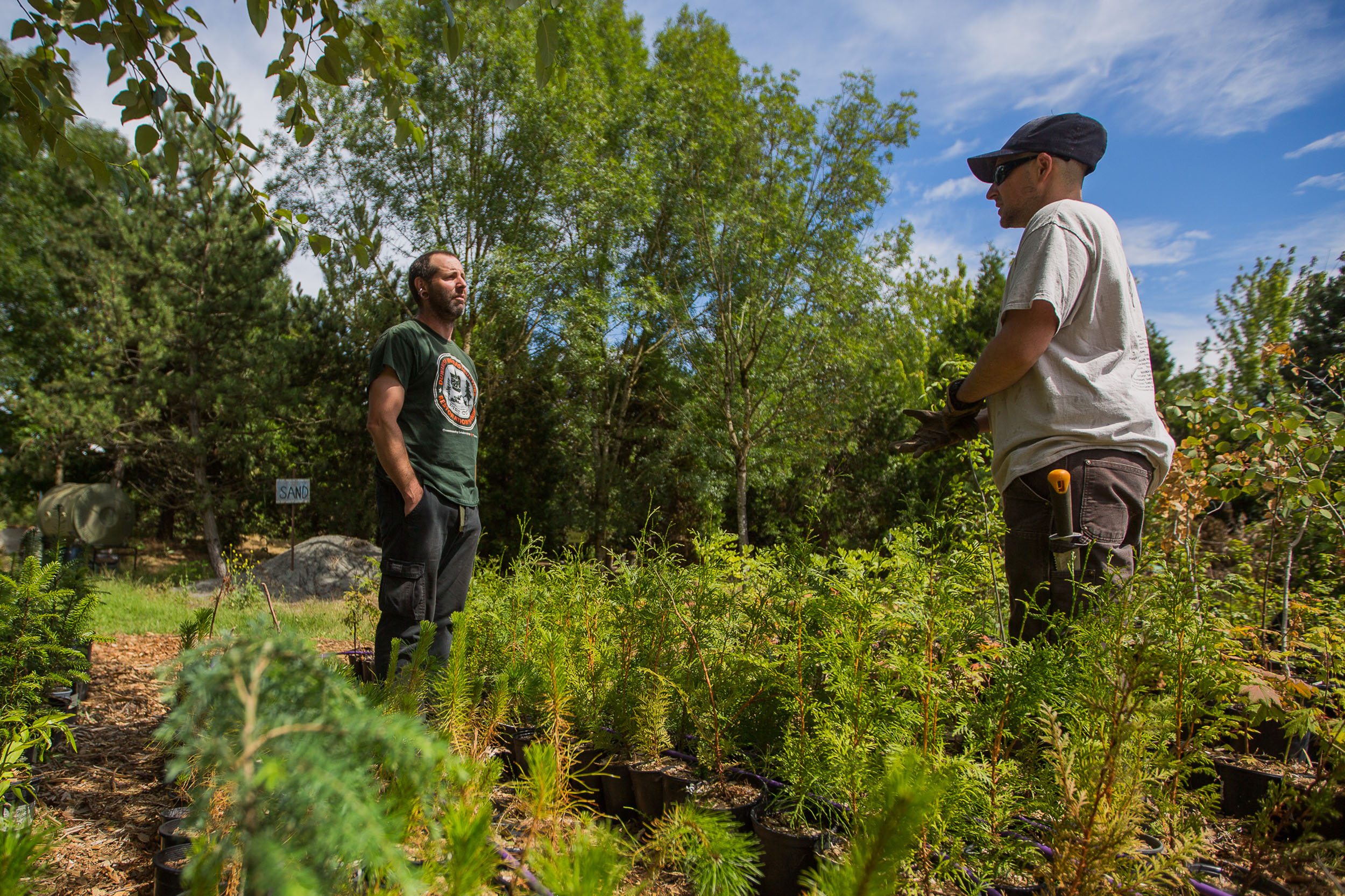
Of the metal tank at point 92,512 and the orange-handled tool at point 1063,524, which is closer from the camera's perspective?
the orange-handled tool at point 1063,524

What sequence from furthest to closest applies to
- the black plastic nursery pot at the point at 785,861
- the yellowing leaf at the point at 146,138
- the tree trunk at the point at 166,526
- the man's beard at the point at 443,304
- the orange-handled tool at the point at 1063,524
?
1. the tree trunk at the point at 166,526
2. the man's beard at the point at 443,304
3. the yellowing leaf at the point at 146,138
4. the orange-handled tool at the point at 1063,524
5. the black plastic nursery pot at the point at 785,861

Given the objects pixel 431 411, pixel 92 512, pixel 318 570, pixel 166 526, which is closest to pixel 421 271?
pixel 431 411

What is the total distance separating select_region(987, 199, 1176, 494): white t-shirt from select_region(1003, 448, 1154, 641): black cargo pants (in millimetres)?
38

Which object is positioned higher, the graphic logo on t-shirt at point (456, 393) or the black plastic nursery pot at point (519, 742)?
the graphic logo on t-shirt at point (456, 393)

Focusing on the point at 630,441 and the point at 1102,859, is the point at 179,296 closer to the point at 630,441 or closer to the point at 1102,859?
the point at 630,441

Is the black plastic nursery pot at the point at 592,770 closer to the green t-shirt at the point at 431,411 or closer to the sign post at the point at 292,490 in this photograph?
the green t-shirt at the point at 431,411

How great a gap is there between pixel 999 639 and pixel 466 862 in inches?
80.5

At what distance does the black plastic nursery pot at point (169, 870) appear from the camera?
5.13 feet

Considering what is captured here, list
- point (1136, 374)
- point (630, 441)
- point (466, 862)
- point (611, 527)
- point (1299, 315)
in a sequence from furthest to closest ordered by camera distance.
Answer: point (630, 441) → point (611, 527) → point (1299, 315) → point (1136, 374) → point (466, 862)

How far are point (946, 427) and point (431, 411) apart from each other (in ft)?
6.55

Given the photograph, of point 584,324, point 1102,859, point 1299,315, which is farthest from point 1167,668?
point 1299,315

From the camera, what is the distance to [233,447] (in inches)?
593

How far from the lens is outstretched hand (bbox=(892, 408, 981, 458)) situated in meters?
2.35

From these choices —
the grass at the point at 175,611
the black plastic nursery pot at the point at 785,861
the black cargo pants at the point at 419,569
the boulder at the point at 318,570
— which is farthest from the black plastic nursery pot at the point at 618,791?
the boulder at the point at 318,570
